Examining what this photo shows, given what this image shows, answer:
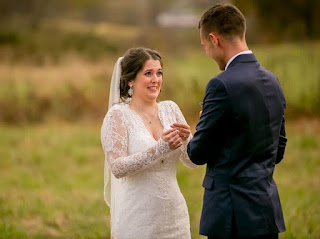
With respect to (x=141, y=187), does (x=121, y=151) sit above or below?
above

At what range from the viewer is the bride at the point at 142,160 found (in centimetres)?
350

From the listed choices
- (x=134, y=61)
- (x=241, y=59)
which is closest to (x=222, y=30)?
(x=241, y=59)

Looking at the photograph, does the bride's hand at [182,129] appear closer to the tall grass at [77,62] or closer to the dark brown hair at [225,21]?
→ the dark brown hair at [225,21]

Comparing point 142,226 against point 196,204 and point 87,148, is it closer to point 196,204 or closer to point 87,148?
point 196,204

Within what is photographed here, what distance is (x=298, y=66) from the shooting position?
1195 centimetres

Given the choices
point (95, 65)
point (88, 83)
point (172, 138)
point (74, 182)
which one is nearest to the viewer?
point (172, 138)

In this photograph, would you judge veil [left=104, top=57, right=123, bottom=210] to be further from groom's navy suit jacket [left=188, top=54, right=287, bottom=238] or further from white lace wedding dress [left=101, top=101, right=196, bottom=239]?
groom's navy suit jacket [left=188, top=54, right=287, bottom=238]

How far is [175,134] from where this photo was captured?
3361 mm

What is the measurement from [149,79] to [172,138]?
20.2 inches

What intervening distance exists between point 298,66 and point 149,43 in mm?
3801

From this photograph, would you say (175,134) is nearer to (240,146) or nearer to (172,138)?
(172,138)

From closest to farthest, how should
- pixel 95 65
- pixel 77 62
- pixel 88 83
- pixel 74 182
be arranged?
pixel 74 182, pixel 88 83, pixel 95 65, pixel 77 62

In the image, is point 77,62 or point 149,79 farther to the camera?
point 77,62

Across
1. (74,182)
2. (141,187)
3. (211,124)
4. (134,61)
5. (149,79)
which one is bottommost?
(74,182)
